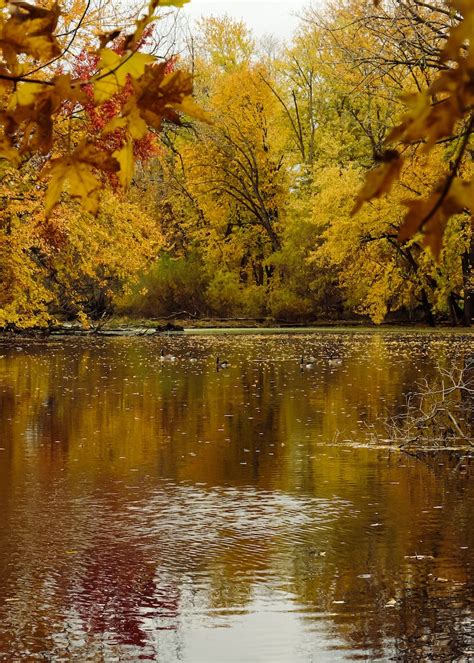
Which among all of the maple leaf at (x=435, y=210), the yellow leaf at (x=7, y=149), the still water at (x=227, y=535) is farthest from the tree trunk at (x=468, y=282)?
the maple leaf at (x=435, y=210)

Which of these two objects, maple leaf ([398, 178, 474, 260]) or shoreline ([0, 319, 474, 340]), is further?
shoreline ([0, 319, 474, 340])

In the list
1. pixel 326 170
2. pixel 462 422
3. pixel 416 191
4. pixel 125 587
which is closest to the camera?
pixel 125 587

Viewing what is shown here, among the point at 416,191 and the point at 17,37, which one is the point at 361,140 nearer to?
the point at 416,191

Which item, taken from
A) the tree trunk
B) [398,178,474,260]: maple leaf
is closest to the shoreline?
the tree trunk

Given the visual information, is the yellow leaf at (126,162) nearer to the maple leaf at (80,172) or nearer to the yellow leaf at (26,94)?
the maple leaf at (80,172)

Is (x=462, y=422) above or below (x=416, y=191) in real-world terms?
below

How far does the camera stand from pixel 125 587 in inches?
292

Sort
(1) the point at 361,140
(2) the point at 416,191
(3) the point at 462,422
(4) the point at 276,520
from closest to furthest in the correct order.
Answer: (4) the point at 276,520, (3) the point at 462,422, (2) the point at 416,191, (1) the point at 361,140

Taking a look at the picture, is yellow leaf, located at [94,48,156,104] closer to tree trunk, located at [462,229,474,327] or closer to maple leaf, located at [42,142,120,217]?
maple leaf, located at [42,142,120,217]

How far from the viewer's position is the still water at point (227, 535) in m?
6.39

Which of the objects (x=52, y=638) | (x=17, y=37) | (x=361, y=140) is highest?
(x=361, y=140)

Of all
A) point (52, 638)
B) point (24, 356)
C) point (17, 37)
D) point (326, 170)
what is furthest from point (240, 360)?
point (17, 37)

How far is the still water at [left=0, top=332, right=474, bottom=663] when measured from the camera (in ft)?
21.0

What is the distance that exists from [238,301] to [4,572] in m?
51.1
